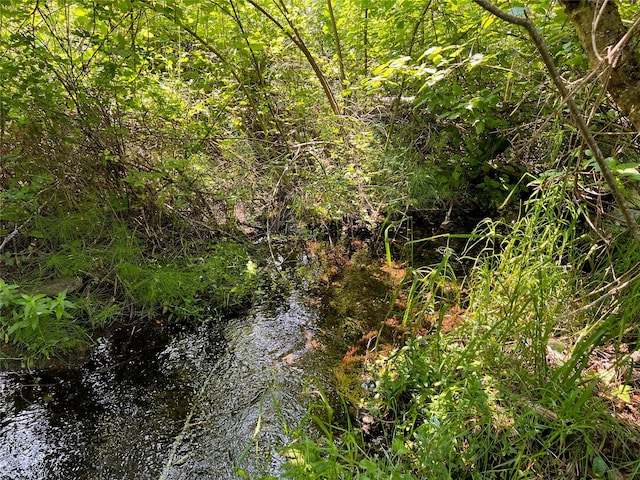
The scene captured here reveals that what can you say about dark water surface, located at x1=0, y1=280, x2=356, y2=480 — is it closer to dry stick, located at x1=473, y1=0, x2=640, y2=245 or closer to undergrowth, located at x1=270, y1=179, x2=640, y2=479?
undergrowth, located at x1=270, y1=179, x2=640, y2=479

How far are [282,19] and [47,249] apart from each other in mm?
2671

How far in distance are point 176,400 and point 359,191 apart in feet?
7.07

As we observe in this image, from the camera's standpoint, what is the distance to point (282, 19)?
3305 millimetres

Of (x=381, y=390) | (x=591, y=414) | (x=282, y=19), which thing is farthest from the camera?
(x=282, y=19)

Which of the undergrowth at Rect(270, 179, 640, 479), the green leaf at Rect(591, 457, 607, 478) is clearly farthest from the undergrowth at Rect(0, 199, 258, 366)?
the green leaf at Rect(591, 457, 607, 478)

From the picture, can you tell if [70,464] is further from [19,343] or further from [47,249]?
[47,249]

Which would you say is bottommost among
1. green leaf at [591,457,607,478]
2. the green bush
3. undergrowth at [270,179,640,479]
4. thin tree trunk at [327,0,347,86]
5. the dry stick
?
green leaf at [591,457,607,478]

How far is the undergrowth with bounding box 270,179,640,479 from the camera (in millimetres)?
1442

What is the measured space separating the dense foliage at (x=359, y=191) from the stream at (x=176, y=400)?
9.5 inches

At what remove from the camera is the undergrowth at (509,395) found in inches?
56.8

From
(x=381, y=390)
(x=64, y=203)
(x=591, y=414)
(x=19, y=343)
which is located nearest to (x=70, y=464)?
(x=19, y=343)

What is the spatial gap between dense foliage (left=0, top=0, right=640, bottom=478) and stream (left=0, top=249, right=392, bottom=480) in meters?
0.24

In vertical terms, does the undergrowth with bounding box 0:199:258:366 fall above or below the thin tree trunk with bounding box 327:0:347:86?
below

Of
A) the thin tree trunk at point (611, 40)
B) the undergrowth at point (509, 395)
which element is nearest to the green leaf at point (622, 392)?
the undergrowth at point (509, 395)
